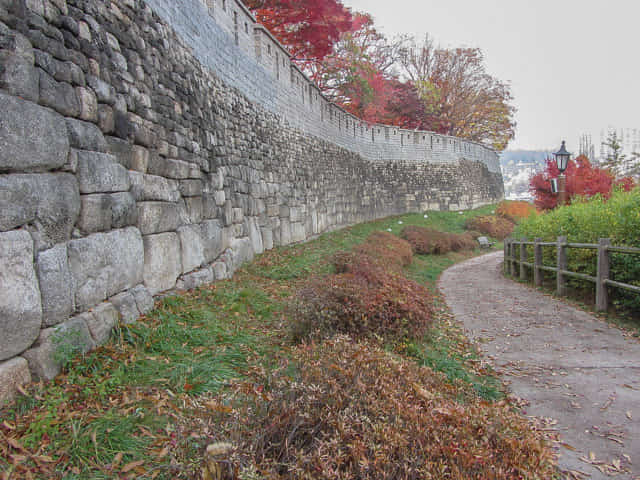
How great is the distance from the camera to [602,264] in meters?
5.71

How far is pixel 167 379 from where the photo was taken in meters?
2.94

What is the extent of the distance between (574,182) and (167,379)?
15342 millimetres

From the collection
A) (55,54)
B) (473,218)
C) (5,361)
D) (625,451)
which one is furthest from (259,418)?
(473,218)

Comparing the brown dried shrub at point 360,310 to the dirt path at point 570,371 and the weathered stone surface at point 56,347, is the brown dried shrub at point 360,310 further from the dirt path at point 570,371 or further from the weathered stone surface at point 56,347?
the weathered stone surface at point 56,347

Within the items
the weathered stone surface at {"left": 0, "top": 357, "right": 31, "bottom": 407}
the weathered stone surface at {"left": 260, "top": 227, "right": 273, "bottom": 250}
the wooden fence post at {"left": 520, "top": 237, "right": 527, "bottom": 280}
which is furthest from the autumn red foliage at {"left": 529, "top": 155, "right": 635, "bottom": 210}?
the weathered stone surface at {"left": 0, "top": 357, "right": 31, "bottom": 407}

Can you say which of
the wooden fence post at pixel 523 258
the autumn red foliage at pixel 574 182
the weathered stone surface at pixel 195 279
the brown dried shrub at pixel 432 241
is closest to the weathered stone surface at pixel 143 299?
the weathered stone surface at pixel 195 279

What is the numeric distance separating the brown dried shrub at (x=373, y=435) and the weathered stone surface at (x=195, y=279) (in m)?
2.89

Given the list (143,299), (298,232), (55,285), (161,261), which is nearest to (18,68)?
(55,285)

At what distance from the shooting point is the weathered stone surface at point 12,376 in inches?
89.6

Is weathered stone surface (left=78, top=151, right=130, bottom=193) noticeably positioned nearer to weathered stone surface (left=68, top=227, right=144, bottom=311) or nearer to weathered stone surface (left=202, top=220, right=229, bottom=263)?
weathered stone surface (left=68, top=227, right=144, bottom=311)

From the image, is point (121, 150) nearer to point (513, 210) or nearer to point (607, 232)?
point (607, 232)

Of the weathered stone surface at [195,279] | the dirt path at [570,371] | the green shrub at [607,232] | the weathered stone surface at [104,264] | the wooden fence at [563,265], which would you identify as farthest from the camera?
the wooden fence at [563,265]

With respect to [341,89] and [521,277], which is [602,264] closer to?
[521,277]

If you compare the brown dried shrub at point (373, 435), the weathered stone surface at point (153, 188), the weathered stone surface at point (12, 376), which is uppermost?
the weathered stone surface at point (153, 188)
